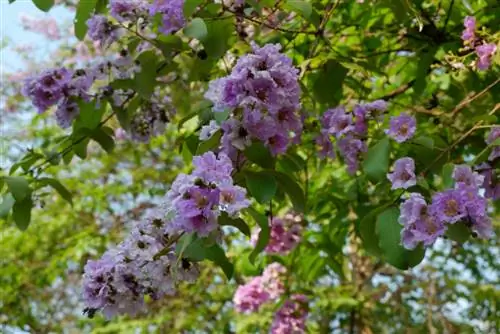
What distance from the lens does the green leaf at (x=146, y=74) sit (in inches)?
57.2

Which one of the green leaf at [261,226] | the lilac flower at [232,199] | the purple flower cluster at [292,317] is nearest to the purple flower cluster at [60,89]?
the green leaf at [261,226]

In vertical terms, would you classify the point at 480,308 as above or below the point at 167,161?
below

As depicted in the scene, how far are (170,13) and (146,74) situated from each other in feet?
0.76

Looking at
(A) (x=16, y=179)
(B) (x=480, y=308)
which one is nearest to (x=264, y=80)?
(A) (x=16, y=179)

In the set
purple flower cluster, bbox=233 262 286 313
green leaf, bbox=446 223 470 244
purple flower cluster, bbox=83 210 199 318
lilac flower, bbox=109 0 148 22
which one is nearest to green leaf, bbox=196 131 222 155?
purple flower cluster, bbox=83 210 199 318

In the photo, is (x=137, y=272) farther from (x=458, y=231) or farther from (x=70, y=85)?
(x=70, y=85)

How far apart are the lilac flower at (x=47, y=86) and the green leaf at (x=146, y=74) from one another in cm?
17

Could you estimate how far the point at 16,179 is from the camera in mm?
1348

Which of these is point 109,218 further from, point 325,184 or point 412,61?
point 412,61

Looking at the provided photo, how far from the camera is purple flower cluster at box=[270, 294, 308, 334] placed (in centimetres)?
258

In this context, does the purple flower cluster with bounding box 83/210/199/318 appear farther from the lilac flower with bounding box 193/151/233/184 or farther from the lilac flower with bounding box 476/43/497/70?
the lilac flower with bounding box 476/43/497/70

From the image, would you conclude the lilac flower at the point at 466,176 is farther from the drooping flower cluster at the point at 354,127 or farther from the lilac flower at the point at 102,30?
the lilac flower at the point at 102,30

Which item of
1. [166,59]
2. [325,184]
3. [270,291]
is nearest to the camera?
[166,59]

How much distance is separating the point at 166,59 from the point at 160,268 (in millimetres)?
588
